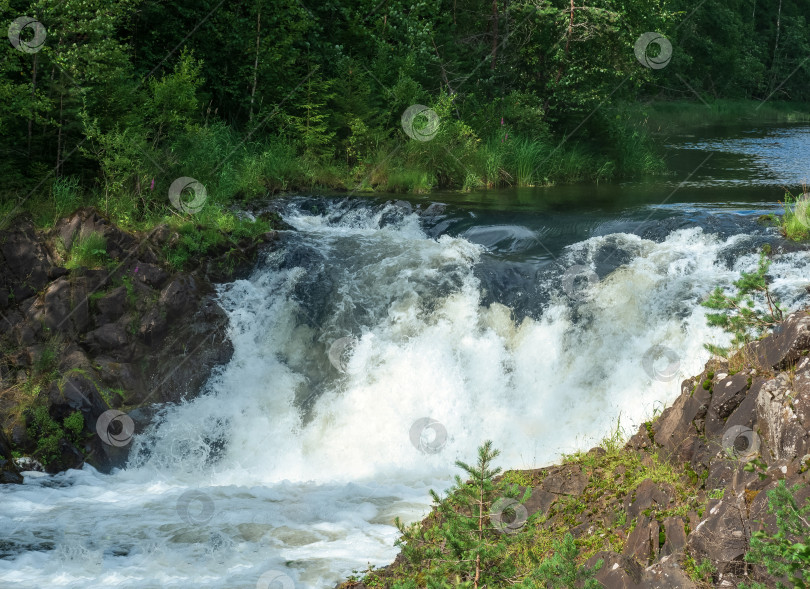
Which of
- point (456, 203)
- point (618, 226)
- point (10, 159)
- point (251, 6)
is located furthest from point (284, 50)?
point (618, 226)

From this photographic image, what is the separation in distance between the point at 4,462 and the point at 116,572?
247 cm

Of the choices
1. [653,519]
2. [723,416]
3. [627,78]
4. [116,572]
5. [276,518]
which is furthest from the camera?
[627,78]

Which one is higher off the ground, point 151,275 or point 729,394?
point 151,275

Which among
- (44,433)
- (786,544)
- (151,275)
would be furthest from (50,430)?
(786,544)

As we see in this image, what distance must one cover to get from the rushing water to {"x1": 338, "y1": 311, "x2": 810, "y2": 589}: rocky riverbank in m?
1.38

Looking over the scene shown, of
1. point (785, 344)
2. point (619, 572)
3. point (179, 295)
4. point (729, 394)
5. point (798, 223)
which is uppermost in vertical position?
point (798, 223)

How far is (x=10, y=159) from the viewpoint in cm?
1023

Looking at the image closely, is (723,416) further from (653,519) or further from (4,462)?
(4,462)

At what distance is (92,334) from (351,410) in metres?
3.08

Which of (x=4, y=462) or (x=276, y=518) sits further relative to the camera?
(x=4, y=462)

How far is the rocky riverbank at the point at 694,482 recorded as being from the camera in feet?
13.1

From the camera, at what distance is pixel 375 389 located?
27.6ft

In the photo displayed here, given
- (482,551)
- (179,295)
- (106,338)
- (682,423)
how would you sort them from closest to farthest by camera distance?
(482,551), (682,423), (106,338), (179,295)

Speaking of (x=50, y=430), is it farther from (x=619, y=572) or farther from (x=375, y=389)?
(x=619, y=572)
